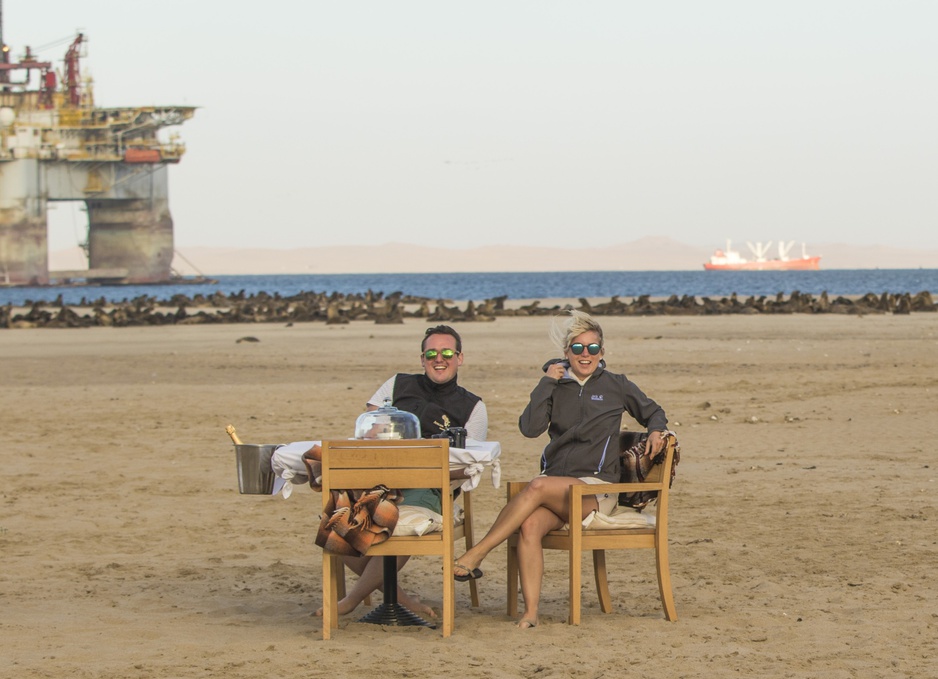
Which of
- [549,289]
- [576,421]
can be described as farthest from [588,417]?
[549,289]

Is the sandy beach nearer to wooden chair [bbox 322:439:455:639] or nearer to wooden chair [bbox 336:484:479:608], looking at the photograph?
wooden chair [bbox 336:484:479:608]

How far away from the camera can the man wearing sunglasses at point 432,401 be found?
22.9 feet

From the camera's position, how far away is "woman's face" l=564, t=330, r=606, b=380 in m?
6.82

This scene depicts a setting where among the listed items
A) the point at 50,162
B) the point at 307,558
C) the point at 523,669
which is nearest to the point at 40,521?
the point at 307,558

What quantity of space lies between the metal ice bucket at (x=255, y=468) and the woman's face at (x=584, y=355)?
150cm

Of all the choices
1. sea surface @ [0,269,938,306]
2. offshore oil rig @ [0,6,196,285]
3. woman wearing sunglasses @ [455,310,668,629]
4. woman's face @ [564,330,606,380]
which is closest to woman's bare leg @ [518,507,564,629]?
woman wearing sunglasses @ [455,310,668,629]

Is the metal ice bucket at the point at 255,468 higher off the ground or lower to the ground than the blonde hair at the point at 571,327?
lower

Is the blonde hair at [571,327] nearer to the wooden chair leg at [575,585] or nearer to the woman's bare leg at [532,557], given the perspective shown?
the woman's bare leg at [532,557]

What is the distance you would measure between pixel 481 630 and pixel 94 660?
1.78m

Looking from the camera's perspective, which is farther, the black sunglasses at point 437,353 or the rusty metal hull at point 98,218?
the rusty metal hull at point 98,218

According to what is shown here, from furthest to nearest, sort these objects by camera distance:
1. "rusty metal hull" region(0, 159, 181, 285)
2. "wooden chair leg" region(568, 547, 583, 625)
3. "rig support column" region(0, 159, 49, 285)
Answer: "rusty metal hull" region(0, 159, 181, 285) < "rig support column" region(0, 159, 49, 285) < "wooden chair leg" region(568, 547, 583, 625)

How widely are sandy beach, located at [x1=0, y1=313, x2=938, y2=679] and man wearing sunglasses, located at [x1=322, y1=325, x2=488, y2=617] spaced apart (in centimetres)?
23

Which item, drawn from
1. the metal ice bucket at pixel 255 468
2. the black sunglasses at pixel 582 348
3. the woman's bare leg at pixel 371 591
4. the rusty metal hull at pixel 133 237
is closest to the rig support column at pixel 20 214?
the rusty metal hull at pixel 133 237

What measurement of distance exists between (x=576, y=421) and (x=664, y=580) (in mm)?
867
